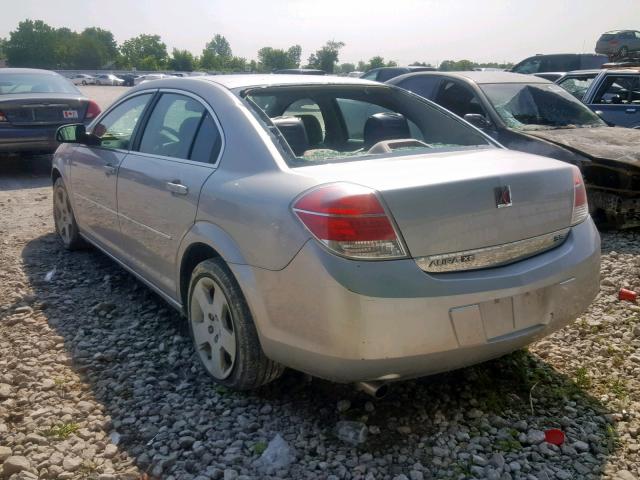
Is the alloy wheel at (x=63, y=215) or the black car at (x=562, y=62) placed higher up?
the black car at (x=562, y=62)

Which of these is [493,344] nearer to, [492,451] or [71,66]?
[492,451]

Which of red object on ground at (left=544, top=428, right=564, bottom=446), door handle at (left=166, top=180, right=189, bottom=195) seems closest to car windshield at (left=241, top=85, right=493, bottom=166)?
door handle at (left=166, top=180, right=189, bottom=195)

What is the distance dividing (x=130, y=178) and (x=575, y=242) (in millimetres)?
2610

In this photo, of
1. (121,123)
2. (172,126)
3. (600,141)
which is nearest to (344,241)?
(172,126)

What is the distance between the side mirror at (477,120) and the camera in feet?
21.2

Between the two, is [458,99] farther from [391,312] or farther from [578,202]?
[391,312]

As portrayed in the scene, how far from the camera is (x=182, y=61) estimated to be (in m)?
103

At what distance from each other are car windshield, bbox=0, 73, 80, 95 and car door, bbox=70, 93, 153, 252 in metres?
5.42

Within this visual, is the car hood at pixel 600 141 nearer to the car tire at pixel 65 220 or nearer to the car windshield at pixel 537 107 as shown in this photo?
the car windshield at pixel 537 107

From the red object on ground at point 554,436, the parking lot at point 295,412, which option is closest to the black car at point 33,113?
the parking lot at point 295,412

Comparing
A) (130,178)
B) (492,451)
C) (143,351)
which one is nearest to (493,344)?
(492,451)

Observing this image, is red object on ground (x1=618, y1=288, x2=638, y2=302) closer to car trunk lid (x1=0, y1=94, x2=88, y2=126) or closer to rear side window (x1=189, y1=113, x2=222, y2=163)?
rear side window (x1=189, y1=113, x2=222, y2=163)

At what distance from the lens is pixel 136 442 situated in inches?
110

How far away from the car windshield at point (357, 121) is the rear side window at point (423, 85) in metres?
3.33
